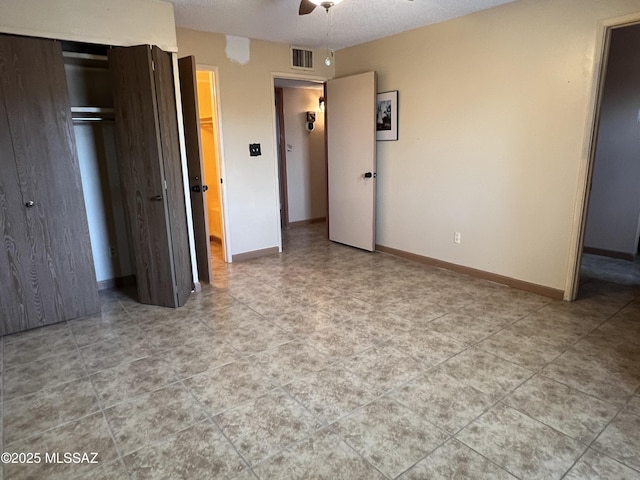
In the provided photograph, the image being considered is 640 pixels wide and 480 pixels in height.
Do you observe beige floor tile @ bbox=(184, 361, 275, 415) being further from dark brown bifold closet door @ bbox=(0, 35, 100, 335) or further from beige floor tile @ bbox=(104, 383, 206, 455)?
dark brown bifold closet door @ bbox=(0, 35, 100, 335)

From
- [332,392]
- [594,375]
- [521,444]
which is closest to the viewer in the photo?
[521,444]

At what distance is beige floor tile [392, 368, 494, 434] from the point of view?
194 centimetres

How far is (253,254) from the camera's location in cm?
484

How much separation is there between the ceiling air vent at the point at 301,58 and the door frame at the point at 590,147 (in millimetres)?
3004

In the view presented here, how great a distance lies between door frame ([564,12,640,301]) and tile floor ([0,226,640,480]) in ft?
1.02

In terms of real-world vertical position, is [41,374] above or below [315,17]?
below

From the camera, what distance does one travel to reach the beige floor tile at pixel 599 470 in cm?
160

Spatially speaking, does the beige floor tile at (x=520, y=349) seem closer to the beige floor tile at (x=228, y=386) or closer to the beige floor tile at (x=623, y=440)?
the beige floor tile at (x=623, y=440)

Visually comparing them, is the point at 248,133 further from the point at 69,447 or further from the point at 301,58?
the point at 69,447

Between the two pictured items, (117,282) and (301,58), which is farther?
(301,58)

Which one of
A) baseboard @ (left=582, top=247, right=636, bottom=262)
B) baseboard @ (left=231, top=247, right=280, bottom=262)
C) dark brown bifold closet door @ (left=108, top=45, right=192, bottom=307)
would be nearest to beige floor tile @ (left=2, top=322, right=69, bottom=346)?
dark brown bifold closet door @ (left=108, top=45, right=192, bottom=307)

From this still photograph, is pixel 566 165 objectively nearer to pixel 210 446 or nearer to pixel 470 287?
pixel 470 287

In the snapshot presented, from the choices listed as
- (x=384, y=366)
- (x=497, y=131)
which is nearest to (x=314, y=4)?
(x=497, y=131)

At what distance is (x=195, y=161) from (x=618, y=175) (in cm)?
454
